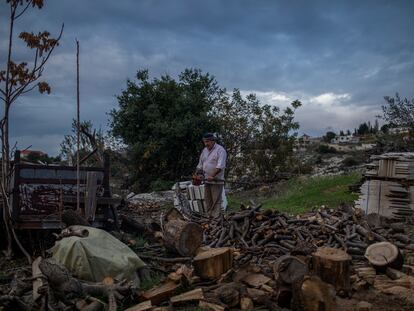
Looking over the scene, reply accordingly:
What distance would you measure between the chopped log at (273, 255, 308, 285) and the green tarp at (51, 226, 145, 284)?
5.23 ft

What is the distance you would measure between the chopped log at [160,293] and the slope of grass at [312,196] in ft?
22.1

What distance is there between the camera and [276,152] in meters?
19.4

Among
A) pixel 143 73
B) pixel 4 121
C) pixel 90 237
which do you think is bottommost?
pixel 90 237

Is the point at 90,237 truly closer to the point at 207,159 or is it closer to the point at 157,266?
the point at 157,266

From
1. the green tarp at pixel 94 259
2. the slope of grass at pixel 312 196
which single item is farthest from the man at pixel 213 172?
the green tarp at pixel 94 259

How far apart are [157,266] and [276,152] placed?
565 inches

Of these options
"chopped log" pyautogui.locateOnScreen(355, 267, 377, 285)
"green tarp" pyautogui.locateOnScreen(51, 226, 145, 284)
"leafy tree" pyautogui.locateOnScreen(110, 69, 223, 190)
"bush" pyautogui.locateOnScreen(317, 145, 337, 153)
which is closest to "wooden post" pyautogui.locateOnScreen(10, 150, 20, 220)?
"green tarp" pyautogui.locateOnScreen(51, 226, 145, 284)

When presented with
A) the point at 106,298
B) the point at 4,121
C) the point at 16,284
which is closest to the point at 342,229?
the point at 106,298

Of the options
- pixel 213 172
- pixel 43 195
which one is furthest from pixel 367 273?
pixel 43 195

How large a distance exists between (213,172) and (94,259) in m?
4.58

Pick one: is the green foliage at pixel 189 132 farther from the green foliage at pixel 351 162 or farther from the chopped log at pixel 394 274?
the chopped log at pixel 394 274

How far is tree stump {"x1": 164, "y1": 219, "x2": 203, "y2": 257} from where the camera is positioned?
19.4 ft

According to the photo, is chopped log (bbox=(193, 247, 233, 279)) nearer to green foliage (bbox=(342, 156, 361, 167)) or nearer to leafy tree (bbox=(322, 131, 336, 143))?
green foliage (bbox=(342, 156, 361, 167))

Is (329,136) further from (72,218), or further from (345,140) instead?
(72,218)
